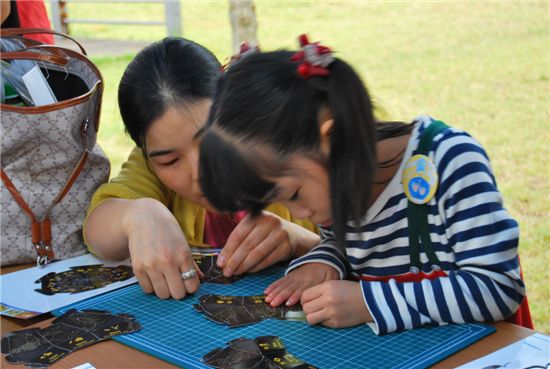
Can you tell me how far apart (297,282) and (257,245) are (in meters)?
0.15

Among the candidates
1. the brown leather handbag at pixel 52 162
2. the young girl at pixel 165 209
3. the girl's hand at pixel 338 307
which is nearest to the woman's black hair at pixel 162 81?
the young girl at pixel 165 209

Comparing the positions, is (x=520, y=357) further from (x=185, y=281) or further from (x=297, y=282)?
(x=185, y=281)

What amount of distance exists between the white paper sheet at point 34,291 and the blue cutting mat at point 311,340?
0.06 metres

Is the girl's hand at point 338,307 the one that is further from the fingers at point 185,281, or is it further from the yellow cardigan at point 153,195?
the yellow cardigan at point 153,195

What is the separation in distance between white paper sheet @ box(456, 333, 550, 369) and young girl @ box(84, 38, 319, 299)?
1.71ft

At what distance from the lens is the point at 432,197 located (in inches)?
50.9

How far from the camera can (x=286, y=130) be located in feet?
3.86

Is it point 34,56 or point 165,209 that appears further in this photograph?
point 34,56

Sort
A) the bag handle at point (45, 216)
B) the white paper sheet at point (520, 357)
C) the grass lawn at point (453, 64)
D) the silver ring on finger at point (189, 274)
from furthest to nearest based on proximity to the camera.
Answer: the grass lawn at point (453, 64) < the bag handle at point (45, 216) < the silver ring on finger at point (189, 274) < the white paper sheet at point (520, 357)

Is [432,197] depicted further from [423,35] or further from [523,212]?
[423,35]

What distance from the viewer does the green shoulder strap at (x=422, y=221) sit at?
132cm

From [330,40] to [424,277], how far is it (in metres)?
6.31

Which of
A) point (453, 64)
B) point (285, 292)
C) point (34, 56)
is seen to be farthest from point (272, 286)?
point (453, 64)

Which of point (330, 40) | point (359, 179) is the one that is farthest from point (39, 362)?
point (330, 40)
